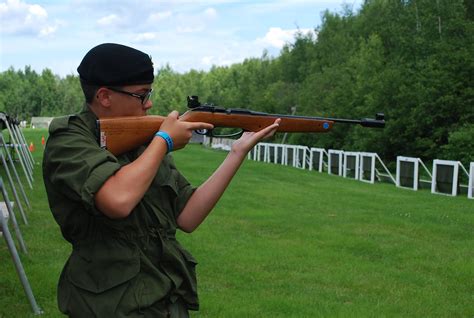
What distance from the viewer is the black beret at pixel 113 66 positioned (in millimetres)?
2639

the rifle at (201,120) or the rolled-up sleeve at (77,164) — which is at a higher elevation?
the rifle at (201,120)

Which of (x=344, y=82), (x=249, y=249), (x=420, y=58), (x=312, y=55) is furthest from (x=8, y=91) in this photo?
(x=249, y=249)

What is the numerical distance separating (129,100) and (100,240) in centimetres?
59

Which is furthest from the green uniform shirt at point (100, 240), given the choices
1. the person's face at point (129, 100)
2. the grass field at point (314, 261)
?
the grass field at point (314, 261)

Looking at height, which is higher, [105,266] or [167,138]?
→ [167,138]

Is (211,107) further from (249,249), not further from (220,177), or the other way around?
(249,249)

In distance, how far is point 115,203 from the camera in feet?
7.87

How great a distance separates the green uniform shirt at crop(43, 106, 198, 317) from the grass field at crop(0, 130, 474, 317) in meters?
3.66

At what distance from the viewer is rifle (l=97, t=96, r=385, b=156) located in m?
2.73

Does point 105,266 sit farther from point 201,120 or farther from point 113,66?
point 201,120

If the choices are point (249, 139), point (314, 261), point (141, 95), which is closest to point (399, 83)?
point (314, 261)

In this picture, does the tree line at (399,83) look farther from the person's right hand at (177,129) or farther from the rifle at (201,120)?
the person's right hand at (177,129)

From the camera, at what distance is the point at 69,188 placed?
2.50m

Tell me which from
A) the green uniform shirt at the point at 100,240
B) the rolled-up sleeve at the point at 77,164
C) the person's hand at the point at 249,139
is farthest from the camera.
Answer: the person's hand at the point at 249,139
